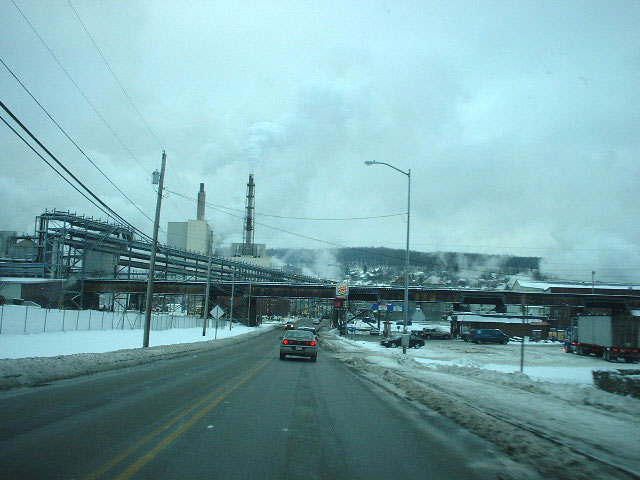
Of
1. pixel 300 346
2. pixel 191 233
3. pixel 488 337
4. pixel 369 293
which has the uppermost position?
pixel 191 233

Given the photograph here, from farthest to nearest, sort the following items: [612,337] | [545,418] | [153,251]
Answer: [612,337]
[153,251]
[545,418]

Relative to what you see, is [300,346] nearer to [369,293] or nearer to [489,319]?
[369,293]

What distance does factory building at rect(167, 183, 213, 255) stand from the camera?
274ft

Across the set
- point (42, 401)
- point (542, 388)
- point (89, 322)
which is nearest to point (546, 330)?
point (89, 322)

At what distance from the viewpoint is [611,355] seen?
35750mm

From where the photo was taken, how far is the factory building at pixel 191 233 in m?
83.6

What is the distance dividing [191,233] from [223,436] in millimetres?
80404

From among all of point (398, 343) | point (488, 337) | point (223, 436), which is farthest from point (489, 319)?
point (223, 436)

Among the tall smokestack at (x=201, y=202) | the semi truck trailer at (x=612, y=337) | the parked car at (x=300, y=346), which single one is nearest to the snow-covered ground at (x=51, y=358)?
the parked car at (x=300, y=346)

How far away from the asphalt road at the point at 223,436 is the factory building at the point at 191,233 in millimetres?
71722

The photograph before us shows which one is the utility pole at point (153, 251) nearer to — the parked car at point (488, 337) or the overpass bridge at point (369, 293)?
the overpass bridge at point (369, 293)

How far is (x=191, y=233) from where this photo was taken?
8544 centimetres

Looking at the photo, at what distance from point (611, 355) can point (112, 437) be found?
37.3m

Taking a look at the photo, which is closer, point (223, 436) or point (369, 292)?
point (223, 436)
